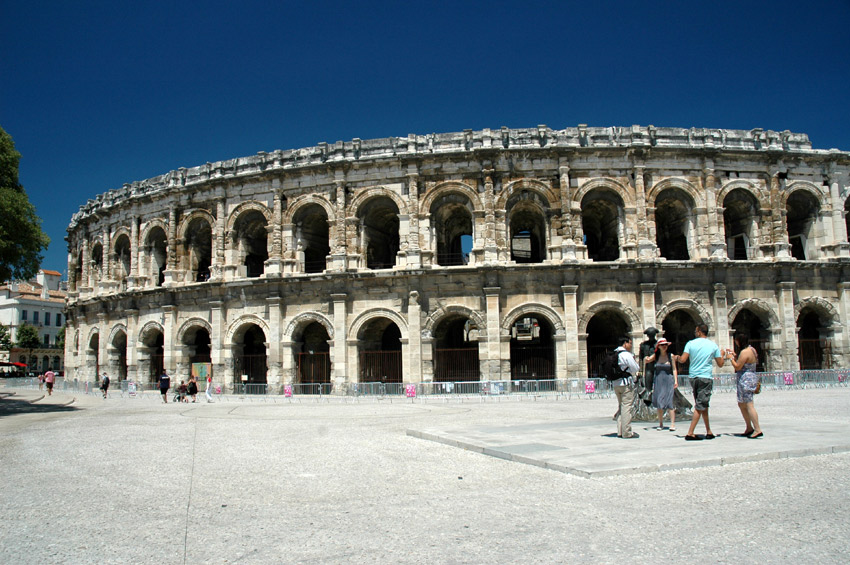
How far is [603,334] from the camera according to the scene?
1032 inches

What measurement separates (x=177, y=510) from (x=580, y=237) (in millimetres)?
20279

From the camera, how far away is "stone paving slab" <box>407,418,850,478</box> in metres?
7.03

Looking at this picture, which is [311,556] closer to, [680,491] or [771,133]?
[680,491]

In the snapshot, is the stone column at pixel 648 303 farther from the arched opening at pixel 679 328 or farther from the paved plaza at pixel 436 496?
the paved plaza at pixel 436 496

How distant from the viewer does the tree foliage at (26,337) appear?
60.5 metres

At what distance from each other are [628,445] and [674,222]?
20.0m

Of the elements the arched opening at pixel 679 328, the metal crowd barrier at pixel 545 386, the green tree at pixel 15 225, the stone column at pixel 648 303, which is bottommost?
the metal crowd barrier at pixel 545 386

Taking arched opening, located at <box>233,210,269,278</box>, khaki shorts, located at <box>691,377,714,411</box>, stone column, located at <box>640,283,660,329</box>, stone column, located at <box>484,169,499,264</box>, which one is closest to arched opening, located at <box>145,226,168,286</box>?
arched opening, located at <box>233,210,269,278</box>

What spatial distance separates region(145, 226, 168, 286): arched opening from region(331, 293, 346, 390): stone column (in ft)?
34.4

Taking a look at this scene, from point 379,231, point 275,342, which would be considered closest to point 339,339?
point 275,342

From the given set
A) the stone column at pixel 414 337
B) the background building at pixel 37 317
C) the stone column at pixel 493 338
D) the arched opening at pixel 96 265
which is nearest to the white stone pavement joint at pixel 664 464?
the stone column at pixel 493 338

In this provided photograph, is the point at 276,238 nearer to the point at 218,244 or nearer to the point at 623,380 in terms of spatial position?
the point at 218,244

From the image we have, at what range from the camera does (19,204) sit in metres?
17.4

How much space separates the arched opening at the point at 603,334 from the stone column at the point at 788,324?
19.5 feet
